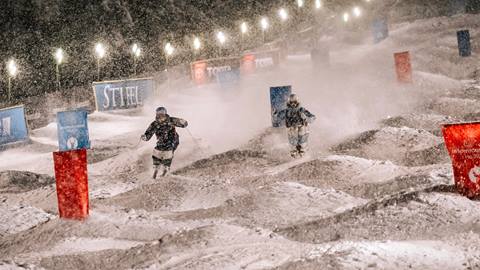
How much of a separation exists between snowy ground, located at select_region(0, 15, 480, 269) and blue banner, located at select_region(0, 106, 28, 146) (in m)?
0.47

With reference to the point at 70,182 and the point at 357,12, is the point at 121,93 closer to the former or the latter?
the point at 70,182

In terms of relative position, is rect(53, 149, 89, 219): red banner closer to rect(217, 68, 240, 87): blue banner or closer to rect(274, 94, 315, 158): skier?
rect(274, 94, 315, 158): skier

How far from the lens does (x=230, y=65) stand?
85.4 feet

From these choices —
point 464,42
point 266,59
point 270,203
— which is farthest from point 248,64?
point 270,203

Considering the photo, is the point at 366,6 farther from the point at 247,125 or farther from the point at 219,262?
the point at 219,262

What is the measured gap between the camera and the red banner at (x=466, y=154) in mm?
6684

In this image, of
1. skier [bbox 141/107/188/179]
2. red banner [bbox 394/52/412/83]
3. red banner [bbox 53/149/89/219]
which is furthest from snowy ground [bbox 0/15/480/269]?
red banner [bbox 394/52/412/83]

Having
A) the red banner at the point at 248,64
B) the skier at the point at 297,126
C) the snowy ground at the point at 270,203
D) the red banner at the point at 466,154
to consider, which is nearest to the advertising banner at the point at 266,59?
the red banner at the point at 248,64

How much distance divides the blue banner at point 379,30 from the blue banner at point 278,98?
1970 cm

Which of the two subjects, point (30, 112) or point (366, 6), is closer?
point (30, 112)

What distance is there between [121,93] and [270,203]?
15114 millimetres

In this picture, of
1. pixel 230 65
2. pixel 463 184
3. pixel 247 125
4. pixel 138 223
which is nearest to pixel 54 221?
pixel 138 223

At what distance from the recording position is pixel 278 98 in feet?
46.8

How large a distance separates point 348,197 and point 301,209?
945 mm
